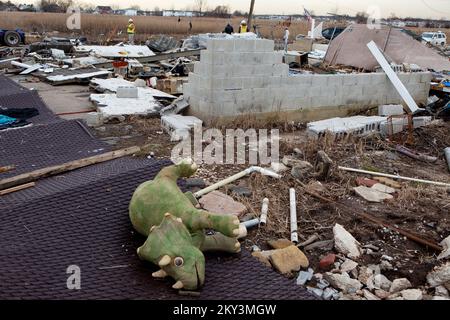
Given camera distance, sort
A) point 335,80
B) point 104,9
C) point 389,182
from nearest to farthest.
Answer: point 389,182, point 335,80, point 104,9

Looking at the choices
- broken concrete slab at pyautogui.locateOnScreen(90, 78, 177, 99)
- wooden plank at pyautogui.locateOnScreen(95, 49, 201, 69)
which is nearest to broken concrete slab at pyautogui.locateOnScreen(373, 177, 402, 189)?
broken concrete slab at pyautogui.locateOnScreen(90, 78, 177, 99)

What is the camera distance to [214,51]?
6895mm

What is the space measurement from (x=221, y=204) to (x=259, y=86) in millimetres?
3643

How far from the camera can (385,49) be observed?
1317 cm

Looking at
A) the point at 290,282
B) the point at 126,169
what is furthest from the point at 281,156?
the point at 290,282

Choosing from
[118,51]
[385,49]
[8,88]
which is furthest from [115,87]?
[385,49]

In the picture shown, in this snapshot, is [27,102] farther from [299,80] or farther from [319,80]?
[319,80]

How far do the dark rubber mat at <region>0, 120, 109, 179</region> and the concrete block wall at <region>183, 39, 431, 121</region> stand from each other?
215 cm

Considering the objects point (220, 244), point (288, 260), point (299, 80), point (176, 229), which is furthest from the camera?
point (299, 80)

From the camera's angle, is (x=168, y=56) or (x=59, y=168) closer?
(x=59, y=168)

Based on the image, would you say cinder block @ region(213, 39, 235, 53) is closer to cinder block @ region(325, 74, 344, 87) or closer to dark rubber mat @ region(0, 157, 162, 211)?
cinder block @ region(325, 74, 344, 87)

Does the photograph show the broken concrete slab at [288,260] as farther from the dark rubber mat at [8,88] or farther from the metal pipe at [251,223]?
the dark rubber mat at [8,88]

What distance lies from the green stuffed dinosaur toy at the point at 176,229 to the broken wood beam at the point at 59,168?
1.58m
